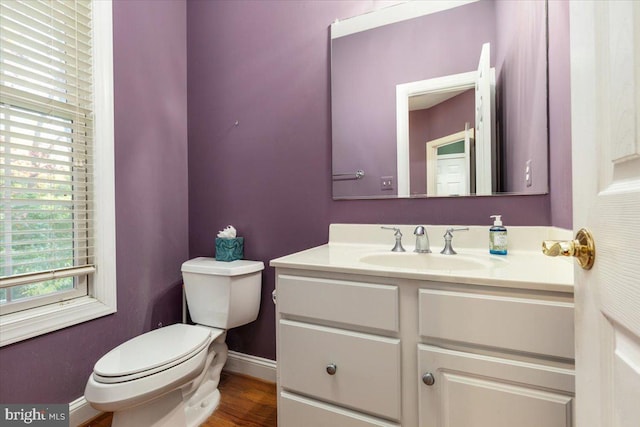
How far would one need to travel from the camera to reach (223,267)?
1526 millimetres

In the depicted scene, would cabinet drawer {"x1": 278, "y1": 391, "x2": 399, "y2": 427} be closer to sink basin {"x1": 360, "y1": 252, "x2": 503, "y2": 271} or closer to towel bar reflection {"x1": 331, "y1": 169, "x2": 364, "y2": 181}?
sink basin {"x1": 360, "y1": 252, "x2": 503, "y2": 271}

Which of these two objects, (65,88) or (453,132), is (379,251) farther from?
(65,88)

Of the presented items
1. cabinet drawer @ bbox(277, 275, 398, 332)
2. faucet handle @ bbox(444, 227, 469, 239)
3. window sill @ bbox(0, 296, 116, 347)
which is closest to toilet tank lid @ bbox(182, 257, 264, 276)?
window sill @ bbox(0, 296, 116, 347)

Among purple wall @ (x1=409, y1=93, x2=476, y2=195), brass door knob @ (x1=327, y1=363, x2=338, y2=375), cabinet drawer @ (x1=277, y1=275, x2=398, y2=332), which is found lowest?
brass door knob @ (x1=327, y1=363, x2=338, y2=375)

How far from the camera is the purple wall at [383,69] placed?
1.30 metres

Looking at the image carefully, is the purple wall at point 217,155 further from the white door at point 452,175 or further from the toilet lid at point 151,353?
the toilet lid at point 151,353

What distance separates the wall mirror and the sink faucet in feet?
0.69

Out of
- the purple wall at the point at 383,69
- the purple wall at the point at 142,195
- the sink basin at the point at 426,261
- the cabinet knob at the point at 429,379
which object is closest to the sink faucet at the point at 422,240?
the sink basin at the point at 426,261

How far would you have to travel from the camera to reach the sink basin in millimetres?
1092

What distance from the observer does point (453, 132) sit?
1.32m

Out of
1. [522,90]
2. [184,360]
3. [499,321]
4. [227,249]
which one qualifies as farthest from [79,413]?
[522,90]

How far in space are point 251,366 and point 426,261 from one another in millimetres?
1223

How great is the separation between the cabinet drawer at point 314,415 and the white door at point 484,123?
3.19ft
